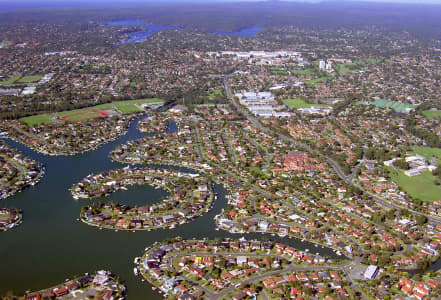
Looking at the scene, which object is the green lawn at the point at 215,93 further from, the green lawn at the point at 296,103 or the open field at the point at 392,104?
the open field at the point at 392,104

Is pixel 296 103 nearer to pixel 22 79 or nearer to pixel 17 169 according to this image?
pixel 17 169

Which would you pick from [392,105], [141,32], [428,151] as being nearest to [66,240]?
[428,151]

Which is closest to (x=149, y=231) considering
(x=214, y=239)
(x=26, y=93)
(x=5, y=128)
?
(x=214, y=239)

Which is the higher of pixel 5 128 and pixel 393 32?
pixel 393 32

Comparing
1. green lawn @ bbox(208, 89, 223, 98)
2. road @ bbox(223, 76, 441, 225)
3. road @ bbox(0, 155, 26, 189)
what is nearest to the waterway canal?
road @ bbox(0, 155, 26, 189)

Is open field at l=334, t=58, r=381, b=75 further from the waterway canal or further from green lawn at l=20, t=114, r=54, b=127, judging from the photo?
the waterway canal

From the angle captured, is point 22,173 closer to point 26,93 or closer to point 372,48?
point 26,93
